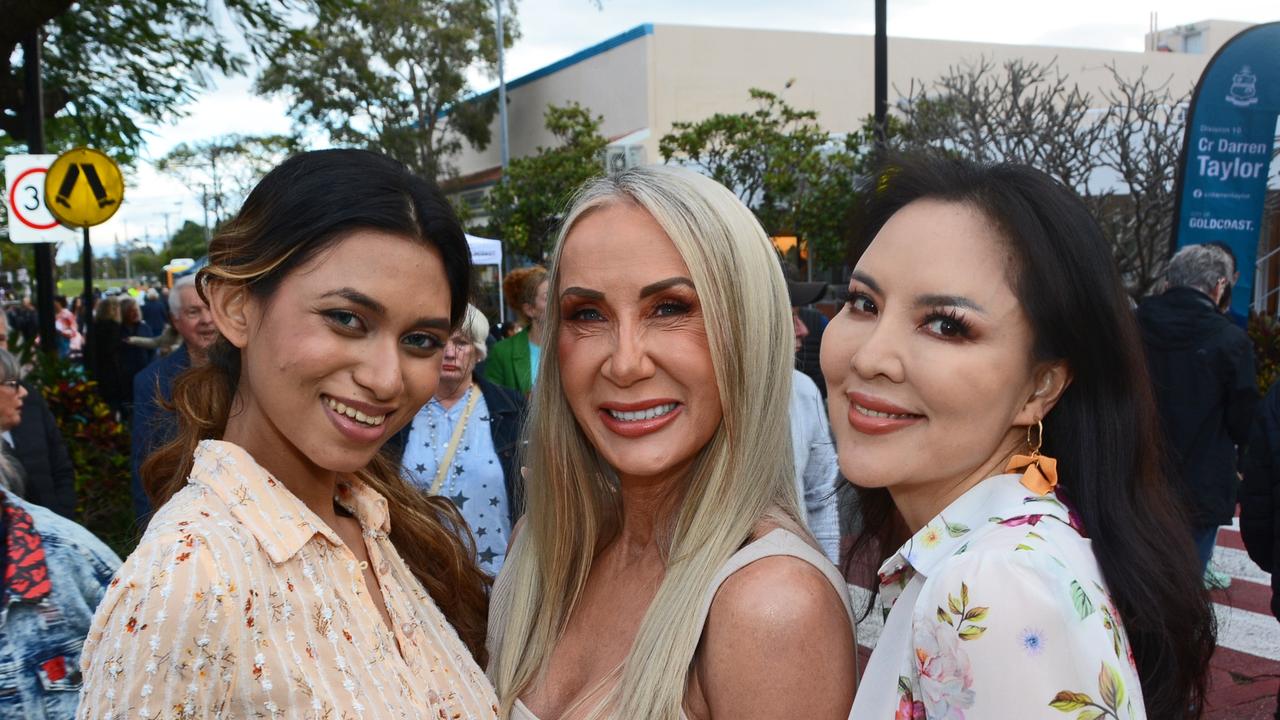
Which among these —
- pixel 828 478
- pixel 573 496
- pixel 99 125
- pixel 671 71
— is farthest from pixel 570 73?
pixel 573 496

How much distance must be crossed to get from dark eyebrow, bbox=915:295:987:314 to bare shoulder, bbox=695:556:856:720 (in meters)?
0.55

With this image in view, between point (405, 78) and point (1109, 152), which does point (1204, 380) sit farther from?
point (405, 78)

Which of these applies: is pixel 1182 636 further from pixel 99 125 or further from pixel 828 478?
pixel 99 125

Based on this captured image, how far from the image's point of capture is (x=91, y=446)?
24.1 feet

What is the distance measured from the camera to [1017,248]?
166cm

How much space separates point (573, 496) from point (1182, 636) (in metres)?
1.30

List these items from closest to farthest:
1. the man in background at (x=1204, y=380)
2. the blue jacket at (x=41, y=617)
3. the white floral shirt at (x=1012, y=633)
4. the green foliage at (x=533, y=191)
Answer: the white floral shirt at (x=1012, y=633)
the blue jacket at (x=41, y=617)
the man in background at (x=1204, y=380)
the green foliage at (x=533, y=191)

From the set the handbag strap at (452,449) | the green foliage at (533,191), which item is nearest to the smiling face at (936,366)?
the handbag strap at (452,449)

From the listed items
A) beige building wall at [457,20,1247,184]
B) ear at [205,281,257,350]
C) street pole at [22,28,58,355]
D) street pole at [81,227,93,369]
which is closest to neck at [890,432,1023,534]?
ear at [205,281,257,350]

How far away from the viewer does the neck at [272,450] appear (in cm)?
191

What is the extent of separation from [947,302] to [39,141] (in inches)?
361

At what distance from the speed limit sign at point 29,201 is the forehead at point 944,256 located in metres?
8.46

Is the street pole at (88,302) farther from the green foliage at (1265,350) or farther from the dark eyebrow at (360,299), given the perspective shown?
the green foliage at (1265,350)

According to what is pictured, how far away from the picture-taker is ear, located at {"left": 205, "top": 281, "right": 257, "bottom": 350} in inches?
73.1
